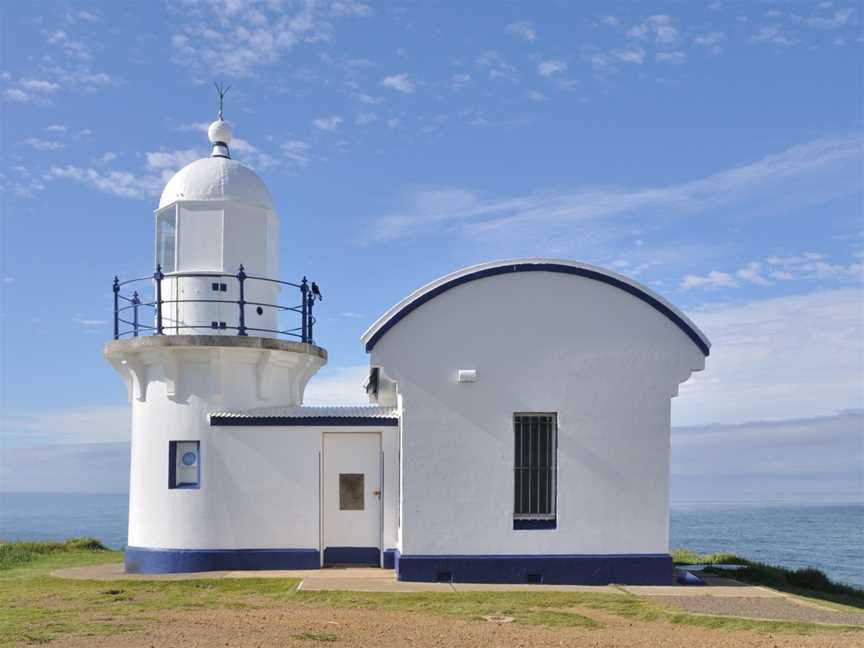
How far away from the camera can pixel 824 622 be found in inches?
421

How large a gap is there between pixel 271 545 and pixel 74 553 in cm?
674

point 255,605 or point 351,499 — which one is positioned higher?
point 351,499

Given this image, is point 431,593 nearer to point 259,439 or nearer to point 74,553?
point 259,439

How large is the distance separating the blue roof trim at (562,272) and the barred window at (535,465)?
2305 millimetres

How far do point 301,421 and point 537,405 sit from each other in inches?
161

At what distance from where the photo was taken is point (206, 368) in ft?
49.6

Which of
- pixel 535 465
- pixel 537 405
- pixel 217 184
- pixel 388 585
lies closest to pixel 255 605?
pixel 388 585

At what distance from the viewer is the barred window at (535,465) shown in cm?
1385

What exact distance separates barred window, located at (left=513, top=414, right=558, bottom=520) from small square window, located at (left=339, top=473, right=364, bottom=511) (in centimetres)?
284

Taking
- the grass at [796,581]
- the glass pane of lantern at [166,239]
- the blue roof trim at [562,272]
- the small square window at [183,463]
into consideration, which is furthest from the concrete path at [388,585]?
the glass pane of lantern at [166,239]

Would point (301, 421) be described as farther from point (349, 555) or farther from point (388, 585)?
point (388, 585)

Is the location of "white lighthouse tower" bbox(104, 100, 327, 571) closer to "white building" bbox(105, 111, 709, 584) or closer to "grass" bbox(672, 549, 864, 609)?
"white building" bbox(105, 111, 709, 584)

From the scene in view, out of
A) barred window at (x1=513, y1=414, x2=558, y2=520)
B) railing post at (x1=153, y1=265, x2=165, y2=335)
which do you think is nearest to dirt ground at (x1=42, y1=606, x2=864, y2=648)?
barred window at (x1=513, y1=414, x2=558, y2=520)

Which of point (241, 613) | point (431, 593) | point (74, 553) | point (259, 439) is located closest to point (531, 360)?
point (431, 593)
